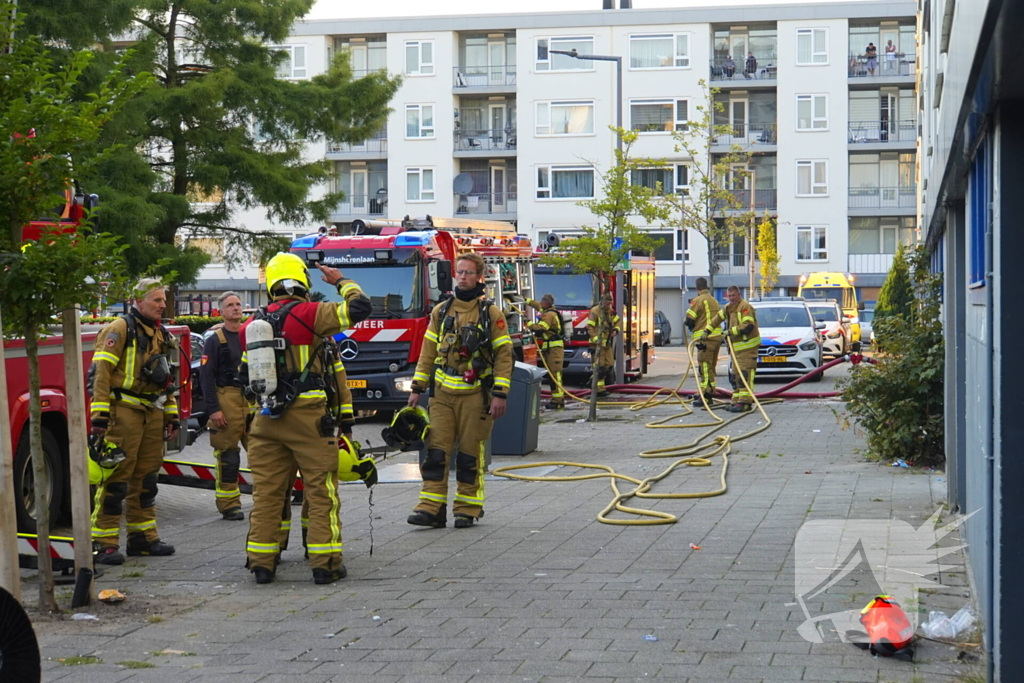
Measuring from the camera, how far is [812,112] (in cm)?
5778

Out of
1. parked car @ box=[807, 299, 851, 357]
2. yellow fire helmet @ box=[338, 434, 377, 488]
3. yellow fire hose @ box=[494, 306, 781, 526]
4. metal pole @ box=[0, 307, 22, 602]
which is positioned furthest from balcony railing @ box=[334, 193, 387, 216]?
metal pole @ box=[0, 307, 22, 602]

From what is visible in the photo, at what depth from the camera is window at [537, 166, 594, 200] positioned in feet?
190

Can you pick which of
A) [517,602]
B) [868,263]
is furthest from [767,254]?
[517,602]

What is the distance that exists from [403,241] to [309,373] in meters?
10.7

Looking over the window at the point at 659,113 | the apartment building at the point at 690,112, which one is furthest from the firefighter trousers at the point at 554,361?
the window at the point at 659,113

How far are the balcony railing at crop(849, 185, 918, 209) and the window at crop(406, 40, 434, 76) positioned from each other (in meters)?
20.8

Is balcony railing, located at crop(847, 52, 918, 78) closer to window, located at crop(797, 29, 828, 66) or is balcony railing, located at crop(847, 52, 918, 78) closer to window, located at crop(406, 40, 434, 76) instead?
window, located at crop(797, 29, 828, 66)

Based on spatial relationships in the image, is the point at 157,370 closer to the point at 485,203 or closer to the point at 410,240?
the point at 410,240

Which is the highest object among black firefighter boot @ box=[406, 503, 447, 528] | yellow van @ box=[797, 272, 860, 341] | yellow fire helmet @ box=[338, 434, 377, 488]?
yellow van @ box=[797, 272, 860, 341]

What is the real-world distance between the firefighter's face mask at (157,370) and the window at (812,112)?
52.5 m

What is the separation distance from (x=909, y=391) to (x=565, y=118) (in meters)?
46.9

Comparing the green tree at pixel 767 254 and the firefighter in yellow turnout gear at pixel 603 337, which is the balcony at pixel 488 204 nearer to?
the green tree at pixel 767 254

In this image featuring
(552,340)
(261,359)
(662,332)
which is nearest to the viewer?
(261,359)

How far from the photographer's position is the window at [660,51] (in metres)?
57.7
